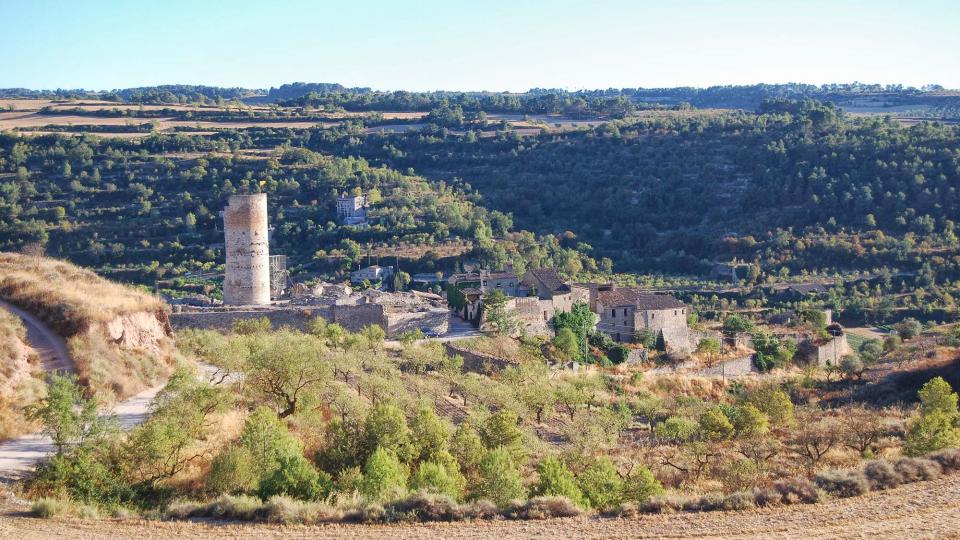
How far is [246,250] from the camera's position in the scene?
27.7 m

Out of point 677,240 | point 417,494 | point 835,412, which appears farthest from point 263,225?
point 677,240

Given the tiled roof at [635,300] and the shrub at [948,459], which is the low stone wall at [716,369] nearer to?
the tiled roof at [635,300]

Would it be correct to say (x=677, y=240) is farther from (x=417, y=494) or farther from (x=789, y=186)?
(x=417, y=494)

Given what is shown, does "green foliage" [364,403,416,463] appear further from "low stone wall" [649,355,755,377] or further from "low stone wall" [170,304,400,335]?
"low stone wall" [649,355,755,377]

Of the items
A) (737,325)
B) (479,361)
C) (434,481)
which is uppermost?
(434,481)

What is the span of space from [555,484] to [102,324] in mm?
9892

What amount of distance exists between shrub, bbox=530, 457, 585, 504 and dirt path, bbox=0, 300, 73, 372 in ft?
29.2

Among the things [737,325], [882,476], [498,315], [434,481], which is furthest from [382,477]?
[737,325]

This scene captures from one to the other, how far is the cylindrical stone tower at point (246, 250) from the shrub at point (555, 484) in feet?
47.1

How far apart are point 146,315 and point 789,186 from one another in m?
52.5

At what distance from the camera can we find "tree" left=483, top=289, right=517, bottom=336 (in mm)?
31619

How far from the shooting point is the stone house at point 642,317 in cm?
3553

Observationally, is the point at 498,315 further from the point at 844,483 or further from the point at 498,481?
the point at 844,483

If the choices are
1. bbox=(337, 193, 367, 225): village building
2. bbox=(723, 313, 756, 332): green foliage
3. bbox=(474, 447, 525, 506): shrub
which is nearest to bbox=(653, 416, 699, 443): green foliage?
bbox=(474, 447, 525, 506): shrub
